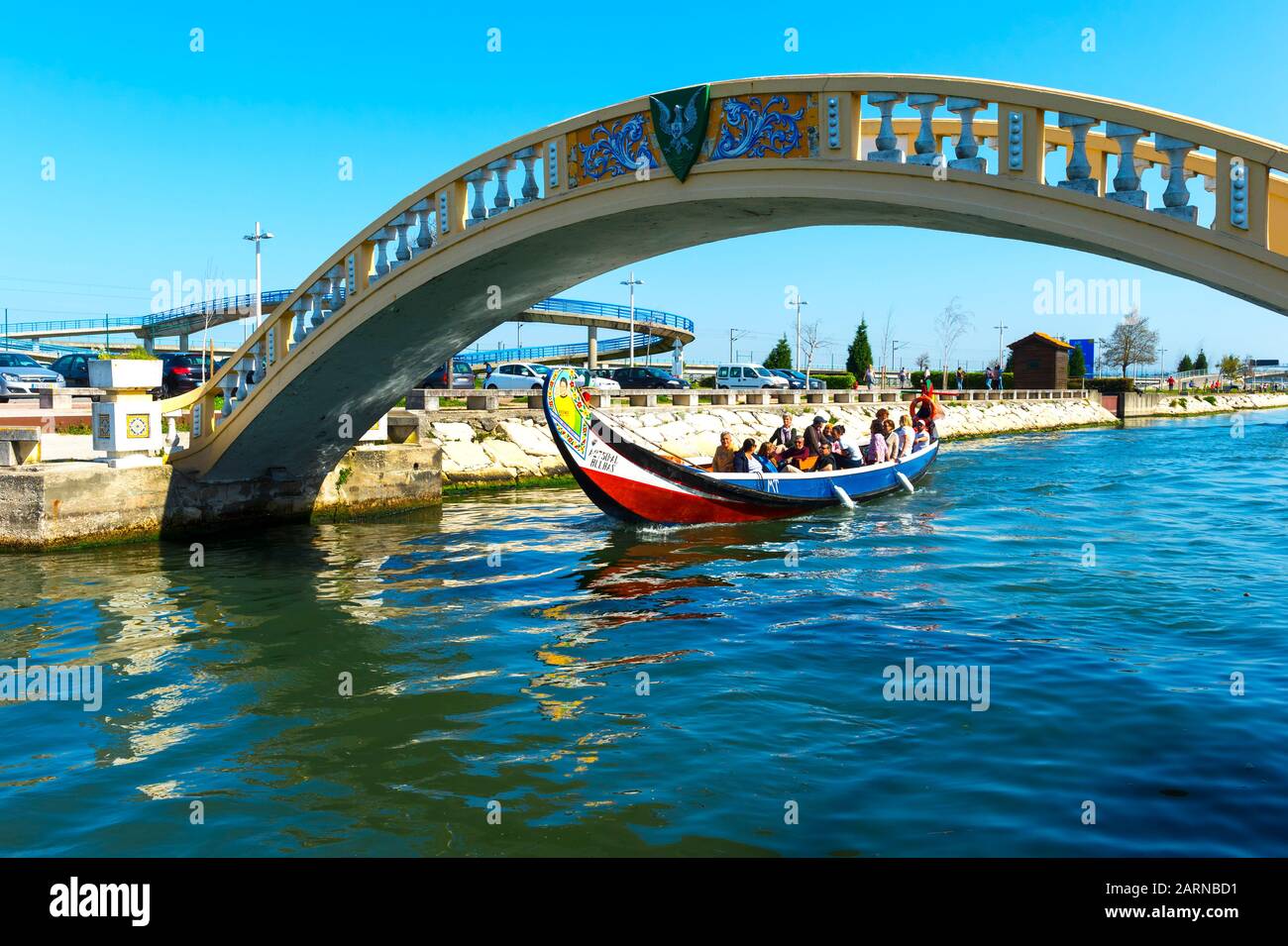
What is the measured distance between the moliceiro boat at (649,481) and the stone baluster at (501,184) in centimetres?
265

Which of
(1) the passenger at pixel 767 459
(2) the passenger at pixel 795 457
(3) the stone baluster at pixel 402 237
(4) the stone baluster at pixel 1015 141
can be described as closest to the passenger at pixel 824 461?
(2) the passenger at pixel 795 457

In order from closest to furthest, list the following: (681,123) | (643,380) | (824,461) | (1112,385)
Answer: (681,123) → (824,461) → (643,380) → (1112,385)

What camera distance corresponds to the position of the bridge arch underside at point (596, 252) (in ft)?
21.0

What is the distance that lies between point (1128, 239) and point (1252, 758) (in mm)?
3199

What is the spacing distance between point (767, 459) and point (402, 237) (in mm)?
7056

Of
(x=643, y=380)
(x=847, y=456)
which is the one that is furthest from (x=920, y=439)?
(x=643, y=380)

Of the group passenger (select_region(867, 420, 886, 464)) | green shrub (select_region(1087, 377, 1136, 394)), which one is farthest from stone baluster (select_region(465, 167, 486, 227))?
green shrub (select_region(1087, 377, 1136, 394))

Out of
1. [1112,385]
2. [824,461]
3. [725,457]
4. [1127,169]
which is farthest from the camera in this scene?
[1112,385]

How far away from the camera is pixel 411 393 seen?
66.9ft

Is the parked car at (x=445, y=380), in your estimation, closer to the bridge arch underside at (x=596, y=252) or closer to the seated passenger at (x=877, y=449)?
the bridge arch underside at (x=596, y=252)

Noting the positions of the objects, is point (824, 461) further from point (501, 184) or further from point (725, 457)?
point (501, 184)

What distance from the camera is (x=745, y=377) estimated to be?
39750mm
